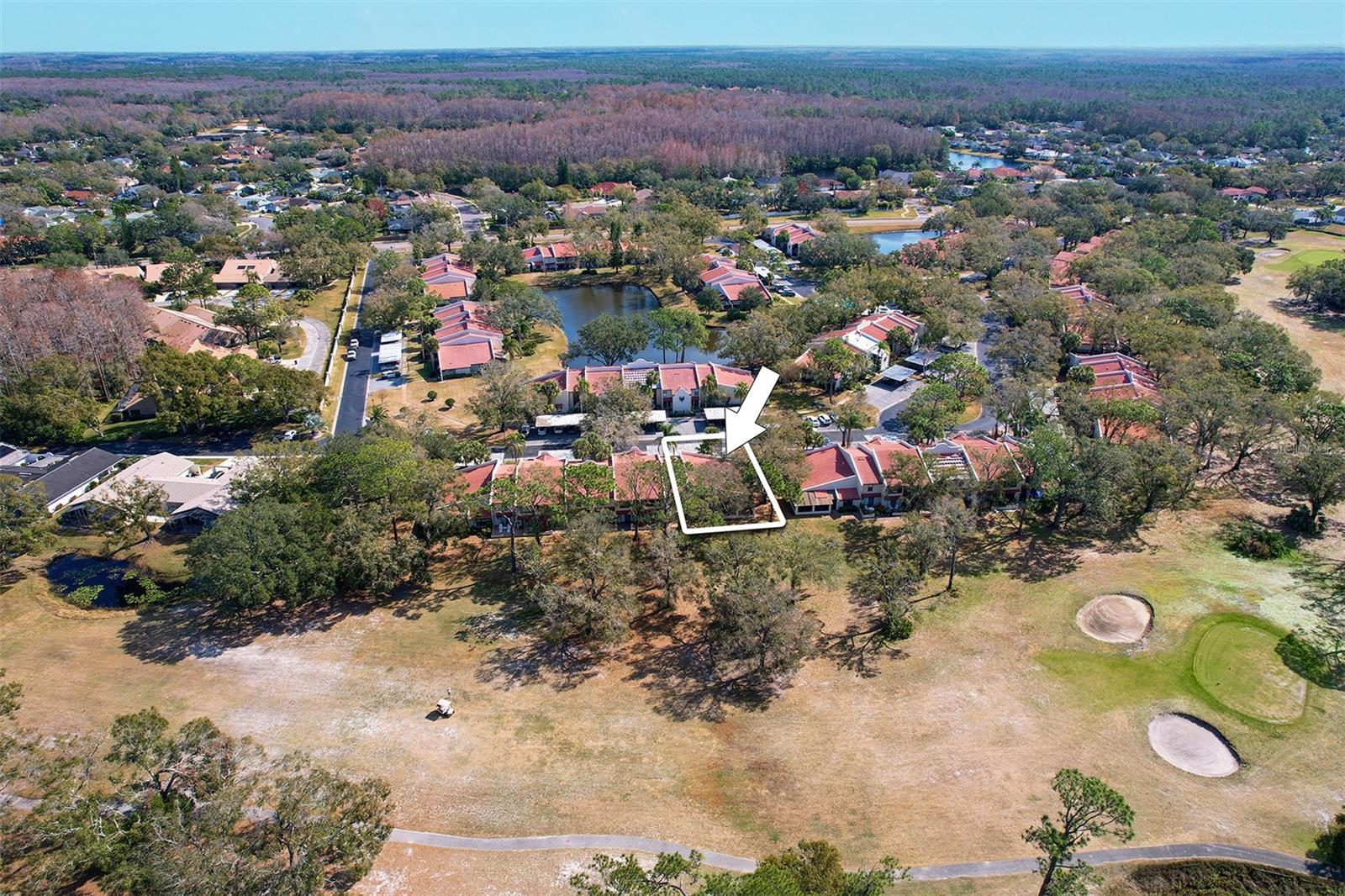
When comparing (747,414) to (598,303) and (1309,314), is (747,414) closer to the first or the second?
(598,303)

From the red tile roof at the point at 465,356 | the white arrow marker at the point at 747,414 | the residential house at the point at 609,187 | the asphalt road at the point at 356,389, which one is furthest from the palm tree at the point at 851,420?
the residential house at the point at 609,187

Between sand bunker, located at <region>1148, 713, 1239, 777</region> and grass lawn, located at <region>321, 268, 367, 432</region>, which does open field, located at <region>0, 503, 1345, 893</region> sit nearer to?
sand bunker, located at <region>1148, 713, 1239, 777</region>

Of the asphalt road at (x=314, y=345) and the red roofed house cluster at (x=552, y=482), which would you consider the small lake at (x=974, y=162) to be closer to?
the asphalt road at (x=314, y=345)

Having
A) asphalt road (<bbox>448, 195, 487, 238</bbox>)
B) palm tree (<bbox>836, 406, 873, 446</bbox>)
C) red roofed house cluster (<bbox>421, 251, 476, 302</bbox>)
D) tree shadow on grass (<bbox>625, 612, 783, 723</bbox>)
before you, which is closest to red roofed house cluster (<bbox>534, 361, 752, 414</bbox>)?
palm tree (<bbox>836, 406, 873, 446</bbox>)

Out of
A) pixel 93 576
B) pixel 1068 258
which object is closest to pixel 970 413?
pixel 1068 258

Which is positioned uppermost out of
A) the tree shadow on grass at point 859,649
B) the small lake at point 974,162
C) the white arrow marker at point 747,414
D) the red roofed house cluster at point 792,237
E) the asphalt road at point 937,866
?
the small lake at point 974,162

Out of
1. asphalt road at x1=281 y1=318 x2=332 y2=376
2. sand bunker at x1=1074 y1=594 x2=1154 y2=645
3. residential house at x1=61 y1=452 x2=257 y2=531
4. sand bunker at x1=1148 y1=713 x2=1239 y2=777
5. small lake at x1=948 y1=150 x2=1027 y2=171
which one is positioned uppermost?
small lake at x1=948 y1=150 x2=1027 y2=171

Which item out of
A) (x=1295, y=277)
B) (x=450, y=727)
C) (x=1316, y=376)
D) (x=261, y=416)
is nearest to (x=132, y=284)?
(x=261, y=416)
